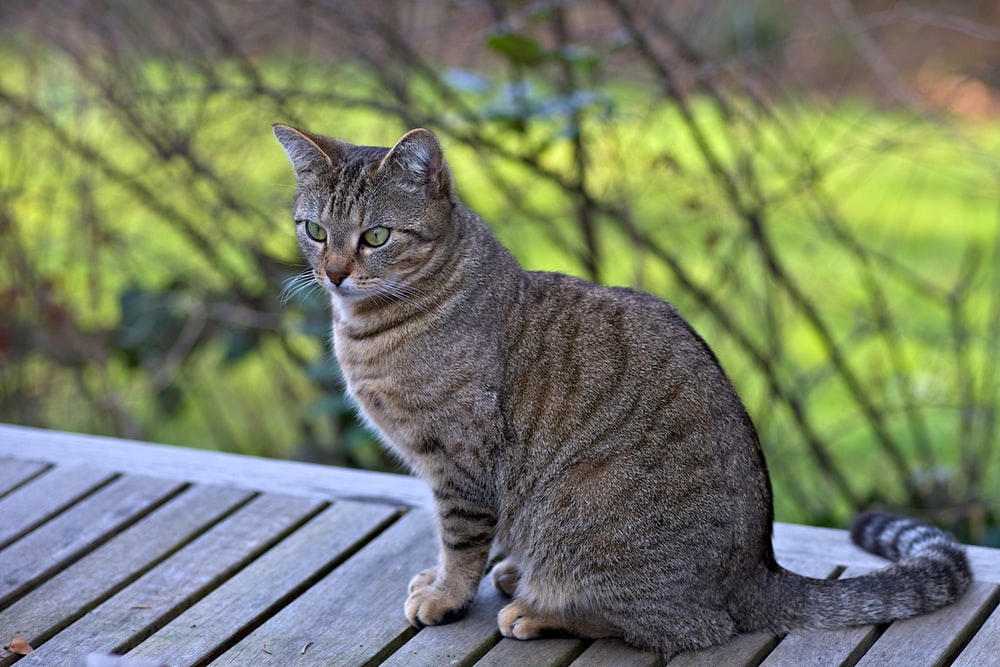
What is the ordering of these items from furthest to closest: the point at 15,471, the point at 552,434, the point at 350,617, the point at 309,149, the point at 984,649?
the point at 15,471 → the point at 309,149 → the point at 350,617 → the point at 552,434 → the point at 984,649

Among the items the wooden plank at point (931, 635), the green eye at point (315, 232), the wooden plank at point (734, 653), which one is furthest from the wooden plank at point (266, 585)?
the wooden plank at point (931, 635)

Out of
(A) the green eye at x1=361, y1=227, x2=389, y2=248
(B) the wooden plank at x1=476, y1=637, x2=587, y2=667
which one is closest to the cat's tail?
(B) the wooden plank at x1=476, y1=637, x2=587, y2=667

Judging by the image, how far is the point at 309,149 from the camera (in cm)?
305

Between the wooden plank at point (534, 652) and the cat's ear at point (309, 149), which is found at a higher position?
the cat's ear at point (309, 149)

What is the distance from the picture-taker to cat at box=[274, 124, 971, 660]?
109 inches

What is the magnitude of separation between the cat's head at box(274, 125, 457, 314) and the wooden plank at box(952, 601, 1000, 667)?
147 cm

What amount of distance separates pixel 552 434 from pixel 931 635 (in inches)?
37.5

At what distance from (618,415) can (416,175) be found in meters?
0.74

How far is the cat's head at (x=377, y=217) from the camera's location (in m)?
2.95

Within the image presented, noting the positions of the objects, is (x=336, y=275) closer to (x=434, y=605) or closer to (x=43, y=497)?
(x=434, y=605)

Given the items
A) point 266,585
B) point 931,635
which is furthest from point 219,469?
point 931,635

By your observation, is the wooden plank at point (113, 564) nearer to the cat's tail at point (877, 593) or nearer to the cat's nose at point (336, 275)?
the cat's nose at point (336, 275)

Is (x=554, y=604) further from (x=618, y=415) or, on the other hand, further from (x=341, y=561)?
(x=341, y=561)

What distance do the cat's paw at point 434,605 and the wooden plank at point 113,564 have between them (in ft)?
2.39
